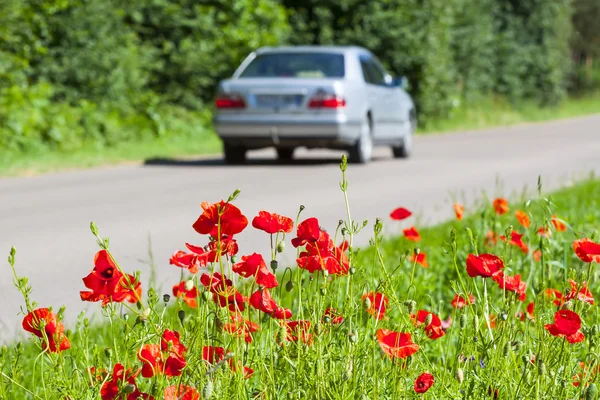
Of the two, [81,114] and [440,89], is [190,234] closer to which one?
[81,114]

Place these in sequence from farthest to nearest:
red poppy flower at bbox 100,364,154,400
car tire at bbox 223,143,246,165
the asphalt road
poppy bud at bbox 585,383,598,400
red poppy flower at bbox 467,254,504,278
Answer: car tire at bbox 223,143,246,165 < the asphalt road < red poppy flower at bbox 467,254,504,278 < red poppy flower at bbox 100,364,154,400 < poppy bud at bbox 585,383,598,400

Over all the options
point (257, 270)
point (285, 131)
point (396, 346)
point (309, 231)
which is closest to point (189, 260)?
point (257, 270)

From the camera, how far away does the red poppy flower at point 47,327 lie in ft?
8.86

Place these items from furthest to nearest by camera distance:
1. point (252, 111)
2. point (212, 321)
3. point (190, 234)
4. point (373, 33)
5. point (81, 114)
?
point (373, 33) → point (81, 114) → point (252, 111) → point (190, 234) → point (212, 321)

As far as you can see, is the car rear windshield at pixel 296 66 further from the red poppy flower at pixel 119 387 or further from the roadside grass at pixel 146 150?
the red poppy flower at pixel 119 387

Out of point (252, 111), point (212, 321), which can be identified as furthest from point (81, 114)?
point (212, 321)

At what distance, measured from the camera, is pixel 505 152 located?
19469 mm

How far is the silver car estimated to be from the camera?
1550 cm

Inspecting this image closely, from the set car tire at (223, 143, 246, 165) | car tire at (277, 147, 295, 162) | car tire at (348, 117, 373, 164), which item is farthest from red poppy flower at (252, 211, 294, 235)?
car tire at (277, 147, 295, 162)

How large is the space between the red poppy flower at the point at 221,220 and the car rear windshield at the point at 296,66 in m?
13.5

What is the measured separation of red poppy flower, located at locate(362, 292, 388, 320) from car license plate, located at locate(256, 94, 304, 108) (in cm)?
1255

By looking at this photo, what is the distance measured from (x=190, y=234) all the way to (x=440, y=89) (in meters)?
19.9

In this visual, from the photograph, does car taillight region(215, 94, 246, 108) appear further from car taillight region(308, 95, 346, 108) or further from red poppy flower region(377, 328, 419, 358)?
red poppy flower region(377, 328, 419, 358)

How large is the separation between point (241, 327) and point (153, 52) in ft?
65.7
